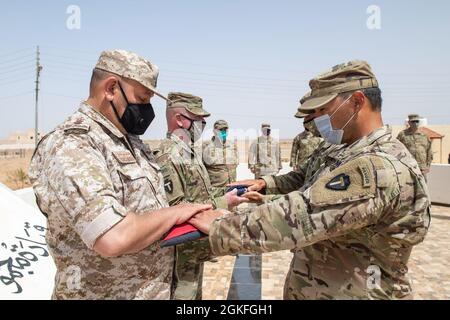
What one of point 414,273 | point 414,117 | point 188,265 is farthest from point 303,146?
point 188,265

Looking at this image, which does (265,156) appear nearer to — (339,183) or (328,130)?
(328,130)

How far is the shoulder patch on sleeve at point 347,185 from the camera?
1475mm

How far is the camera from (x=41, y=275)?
3381mm

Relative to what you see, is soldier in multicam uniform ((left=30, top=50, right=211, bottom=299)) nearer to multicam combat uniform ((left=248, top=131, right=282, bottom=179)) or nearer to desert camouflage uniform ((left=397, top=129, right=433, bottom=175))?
multicam combat uniform ((left=248, top=131, right=282, bottom=179))

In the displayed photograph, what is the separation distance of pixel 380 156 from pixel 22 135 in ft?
356

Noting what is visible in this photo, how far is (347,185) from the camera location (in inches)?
59.0

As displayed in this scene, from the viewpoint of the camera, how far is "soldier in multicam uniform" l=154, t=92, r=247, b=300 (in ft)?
7.28

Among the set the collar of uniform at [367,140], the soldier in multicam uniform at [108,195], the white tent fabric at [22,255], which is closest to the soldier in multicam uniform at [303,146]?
the white tent fabric at [22,255]

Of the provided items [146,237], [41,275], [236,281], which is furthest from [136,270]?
[236,281]

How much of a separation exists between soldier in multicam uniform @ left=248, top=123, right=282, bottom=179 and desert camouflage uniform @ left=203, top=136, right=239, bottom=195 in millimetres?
1413

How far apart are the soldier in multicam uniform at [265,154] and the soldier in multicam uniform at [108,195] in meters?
8.09

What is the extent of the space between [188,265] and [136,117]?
3.26 ft

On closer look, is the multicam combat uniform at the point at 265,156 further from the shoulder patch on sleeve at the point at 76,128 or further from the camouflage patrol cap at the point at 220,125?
the shoulder patch on sleeve at the point at 76,128
